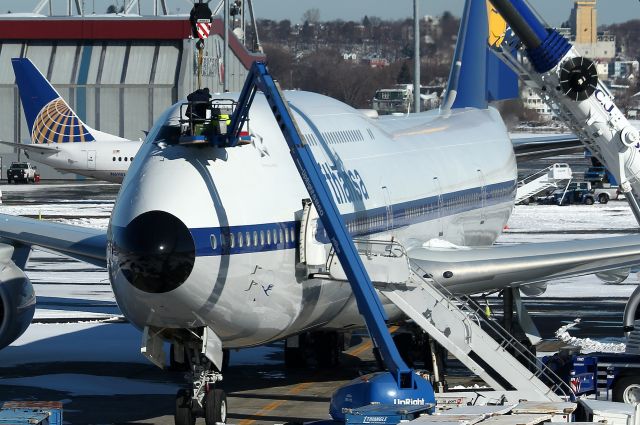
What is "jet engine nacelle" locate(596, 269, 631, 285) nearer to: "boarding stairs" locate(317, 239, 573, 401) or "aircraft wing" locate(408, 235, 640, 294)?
"aircraft wing" locate(408, 235, 640, 294)

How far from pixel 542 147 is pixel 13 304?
79.7 feet

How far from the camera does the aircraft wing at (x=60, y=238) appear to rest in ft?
88.2

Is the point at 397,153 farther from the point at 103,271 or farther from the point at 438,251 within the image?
the point at 103,271

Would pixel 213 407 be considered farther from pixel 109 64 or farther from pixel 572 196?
pixel 109 64

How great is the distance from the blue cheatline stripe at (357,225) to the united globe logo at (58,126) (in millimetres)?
54982

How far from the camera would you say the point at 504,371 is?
2236cm

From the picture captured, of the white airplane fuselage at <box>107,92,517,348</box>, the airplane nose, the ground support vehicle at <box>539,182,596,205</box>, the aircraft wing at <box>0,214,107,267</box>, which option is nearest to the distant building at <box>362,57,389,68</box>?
the ground support vehicle at <box>539,182,596,205</box>

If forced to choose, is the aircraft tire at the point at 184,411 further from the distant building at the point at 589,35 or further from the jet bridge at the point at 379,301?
the distant building at the point at 589,35

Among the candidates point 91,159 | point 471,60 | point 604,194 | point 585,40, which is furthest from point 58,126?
point 471,60

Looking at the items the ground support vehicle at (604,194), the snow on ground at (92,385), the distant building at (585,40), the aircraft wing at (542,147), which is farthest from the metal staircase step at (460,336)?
the ground support vehicle at (604,194)

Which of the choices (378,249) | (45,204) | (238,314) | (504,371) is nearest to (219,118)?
(238,314)

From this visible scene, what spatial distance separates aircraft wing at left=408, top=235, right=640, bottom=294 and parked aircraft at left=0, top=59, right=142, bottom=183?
6132 cm

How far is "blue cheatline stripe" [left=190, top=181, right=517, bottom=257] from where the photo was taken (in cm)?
→ 1961

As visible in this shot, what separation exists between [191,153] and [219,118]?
2.28ft
